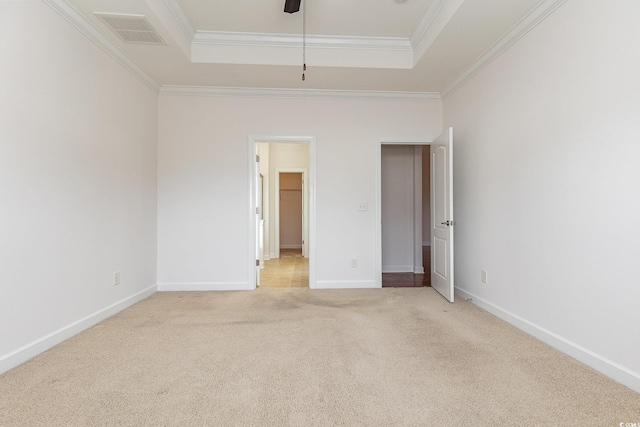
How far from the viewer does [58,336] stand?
2.34 meters

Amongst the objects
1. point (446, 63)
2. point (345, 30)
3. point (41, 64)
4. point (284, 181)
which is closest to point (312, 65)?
point (345, 30)

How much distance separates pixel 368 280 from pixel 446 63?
276 centimetres

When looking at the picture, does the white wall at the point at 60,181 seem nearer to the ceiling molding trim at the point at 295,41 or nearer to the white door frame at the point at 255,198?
the ceiling molding trim at the point at 295,41

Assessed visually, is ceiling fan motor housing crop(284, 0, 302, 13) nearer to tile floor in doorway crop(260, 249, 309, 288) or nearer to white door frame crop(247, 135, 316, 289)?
white door frame crop(247, 135, 316, 289)

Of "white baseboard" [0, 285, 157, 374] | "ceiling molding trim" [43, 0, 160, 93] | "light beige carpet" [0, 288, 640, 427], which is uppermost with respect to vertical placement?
"ceiling molding trim" [43, 0, 160, 93]

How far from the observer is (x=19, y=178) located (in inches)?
79.7

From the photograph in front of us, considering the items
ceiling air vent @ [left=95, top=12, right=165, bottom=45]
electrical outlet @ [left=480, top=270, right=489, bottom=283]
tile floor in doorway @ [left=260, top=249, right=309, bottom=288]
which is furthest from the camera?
tile floor in doorway @ [left=260, top=249, right=309, bottom=288]

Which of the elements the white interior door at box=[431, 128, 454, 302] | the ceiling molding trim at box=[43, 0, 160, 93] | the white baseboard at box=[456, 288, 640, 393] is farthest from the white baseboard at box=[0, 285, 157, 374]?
the white baseboard at box=[456, 288, 640, 393]

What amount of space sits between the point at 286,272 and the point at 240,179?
204 cm

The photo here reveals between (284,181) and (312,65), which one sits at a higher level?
(312,65)

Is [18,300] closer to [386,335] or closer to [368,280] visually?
[386,335]

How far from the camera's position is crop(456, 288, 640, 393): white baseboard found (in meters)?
1.79

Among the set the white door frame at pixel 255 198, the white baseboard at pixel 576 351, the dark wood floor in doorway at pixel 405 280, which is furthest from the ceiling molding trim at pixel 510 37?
the dark wood floor in doorway at pixel 405 280

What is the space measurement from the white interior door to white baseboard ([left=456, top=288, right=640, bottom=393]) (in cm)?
60
